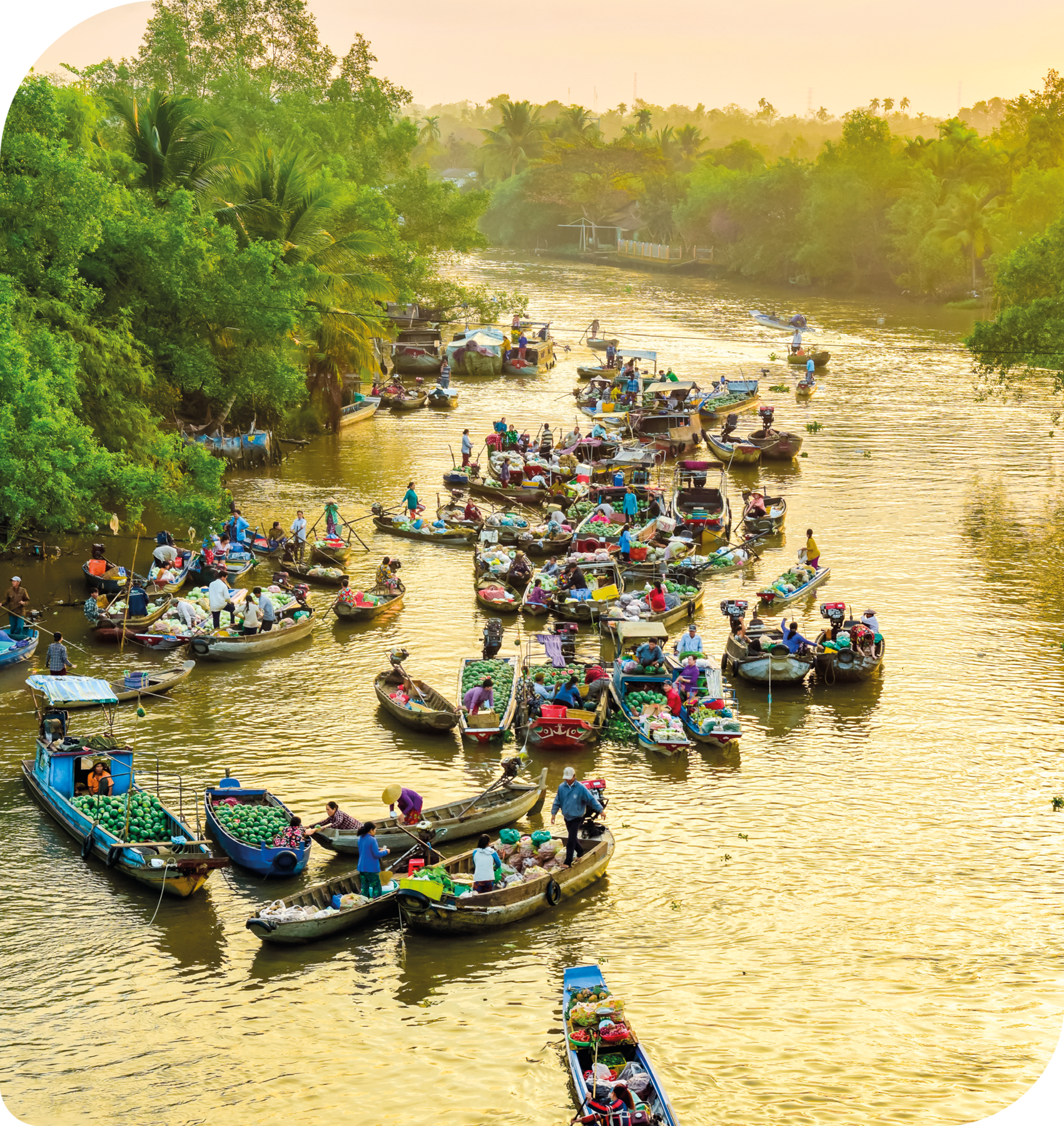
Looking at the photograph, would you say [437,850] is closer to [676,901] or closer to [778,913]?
[676,901]

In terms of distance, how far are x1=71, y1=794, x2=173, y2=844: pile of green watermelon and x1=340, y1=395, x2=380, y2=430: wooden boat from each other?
30.6m

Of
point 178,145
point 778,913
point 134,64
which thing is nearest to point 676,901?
point 778,913

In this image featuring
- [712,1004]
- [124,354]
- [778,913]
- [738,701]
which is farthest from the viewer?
[124,354]

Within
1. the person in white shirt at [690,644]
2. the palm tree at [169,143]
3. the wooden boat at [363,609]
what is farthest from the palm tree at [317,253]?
the person in white shirt at [690,644]

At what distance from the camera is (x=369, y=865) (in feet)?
55.5

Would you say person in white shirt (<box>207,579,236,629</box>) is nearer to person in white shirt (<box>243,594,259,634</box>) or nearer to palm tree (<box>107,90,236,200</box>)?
person in white shirt (<box>243,594,259,634</box>)

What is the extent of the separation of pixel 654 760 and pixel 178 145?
2712 centimetres

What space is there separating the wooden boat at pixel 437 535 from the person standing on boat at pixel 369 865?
18.3 meters

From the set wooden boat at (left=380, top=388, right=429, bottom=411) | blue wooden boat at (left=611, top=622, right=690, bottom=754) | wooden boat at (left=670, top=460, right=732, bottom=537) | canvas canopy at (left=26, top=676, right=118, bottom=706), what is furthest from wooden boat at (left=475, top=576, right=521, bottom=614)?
wooden boat at (left=380, top=388, right=429, bottom=411)

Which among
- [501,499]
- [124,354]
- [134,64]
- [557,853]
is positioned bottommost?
[557,853]

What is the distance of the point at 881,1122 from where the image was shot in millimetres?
13438

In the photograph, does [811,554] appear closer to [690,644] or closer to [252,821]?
[690,644]

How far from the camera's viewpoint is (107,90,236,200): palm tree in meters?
37.7

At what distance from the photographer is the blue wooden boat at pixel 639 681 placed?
22125mm
